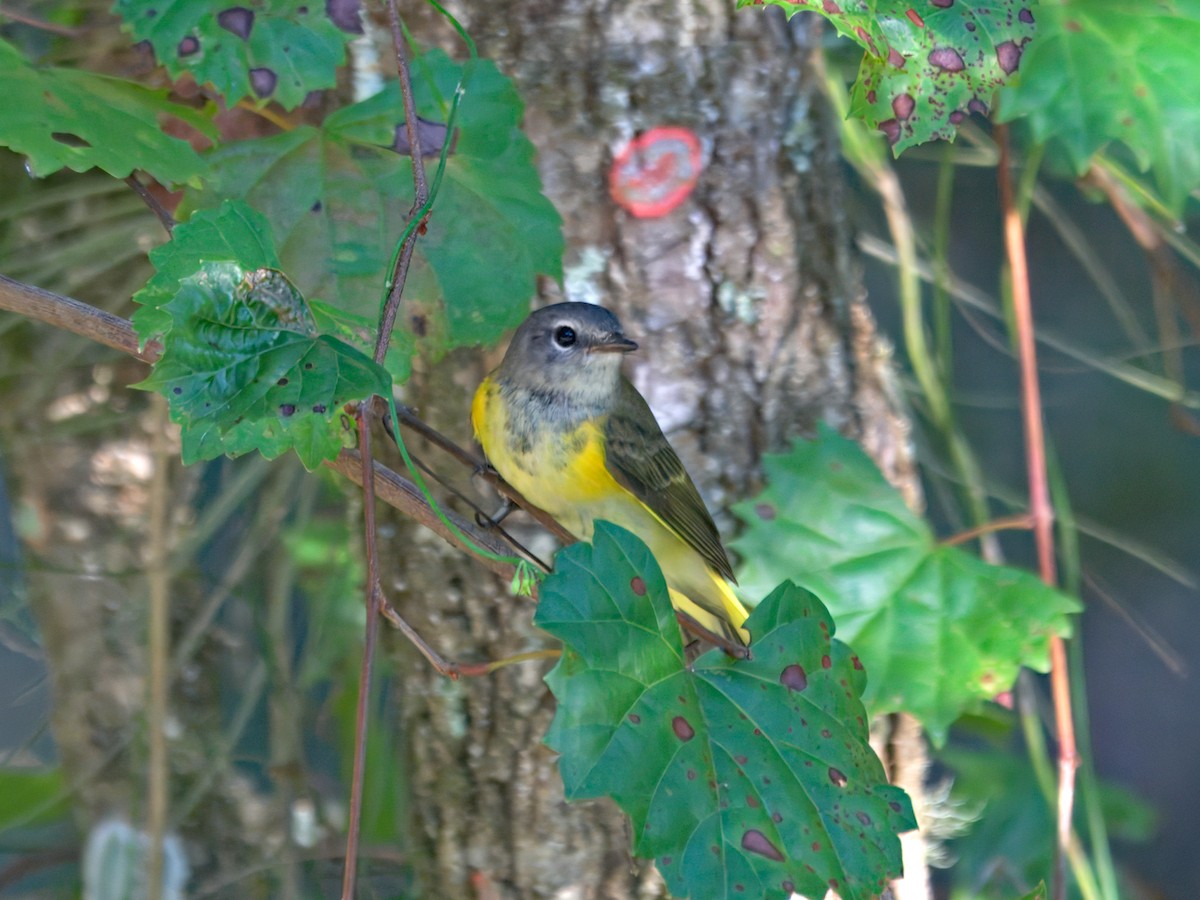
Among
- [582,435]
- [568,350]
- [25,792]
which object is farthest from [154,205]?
[25,792]

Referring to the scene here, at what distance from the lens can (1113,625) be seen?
5543mm

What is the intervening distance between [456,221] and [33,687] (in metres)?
1.72

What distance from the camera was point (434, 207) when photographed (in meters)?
1.76

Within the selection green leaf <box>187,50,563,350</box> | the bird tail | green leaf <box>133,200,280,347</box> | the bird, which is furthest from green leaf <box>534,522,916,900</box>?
the bird tail

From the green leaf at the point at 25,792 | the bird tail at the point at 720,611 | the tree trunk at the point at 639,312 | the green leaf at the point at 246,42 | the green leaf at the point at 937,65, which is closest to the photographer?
the green leaf at the point at 937,65

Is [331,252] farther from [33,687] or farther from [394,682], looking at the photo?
[33,687]

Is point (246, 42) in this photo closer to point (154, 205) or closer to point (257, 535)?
point (154, 205)

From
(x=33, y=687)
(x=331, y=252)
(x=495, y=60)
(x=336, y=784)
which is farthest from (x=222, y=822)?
(x=495, y=60)

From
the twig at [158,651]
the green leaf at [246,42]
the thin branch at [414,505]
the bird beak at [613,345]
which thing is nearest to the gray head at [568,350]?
the bird beak at [613,345]

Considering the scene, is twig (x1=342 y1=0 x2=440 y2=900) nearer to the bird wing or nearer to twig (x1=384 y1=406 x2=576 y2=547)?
twig (x1=384 y1=406 x2=576 y2=547)

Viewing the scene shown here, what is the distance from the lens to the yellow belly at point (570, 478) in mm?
2084

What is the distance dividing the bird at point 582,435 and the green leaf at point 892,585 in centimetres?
13

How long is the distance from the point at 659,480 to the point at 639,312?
31 cm

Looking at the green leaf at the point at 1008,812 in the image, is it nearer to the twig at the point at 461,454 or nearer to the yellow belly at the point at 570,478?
the yellow belly at the point at 570,478
